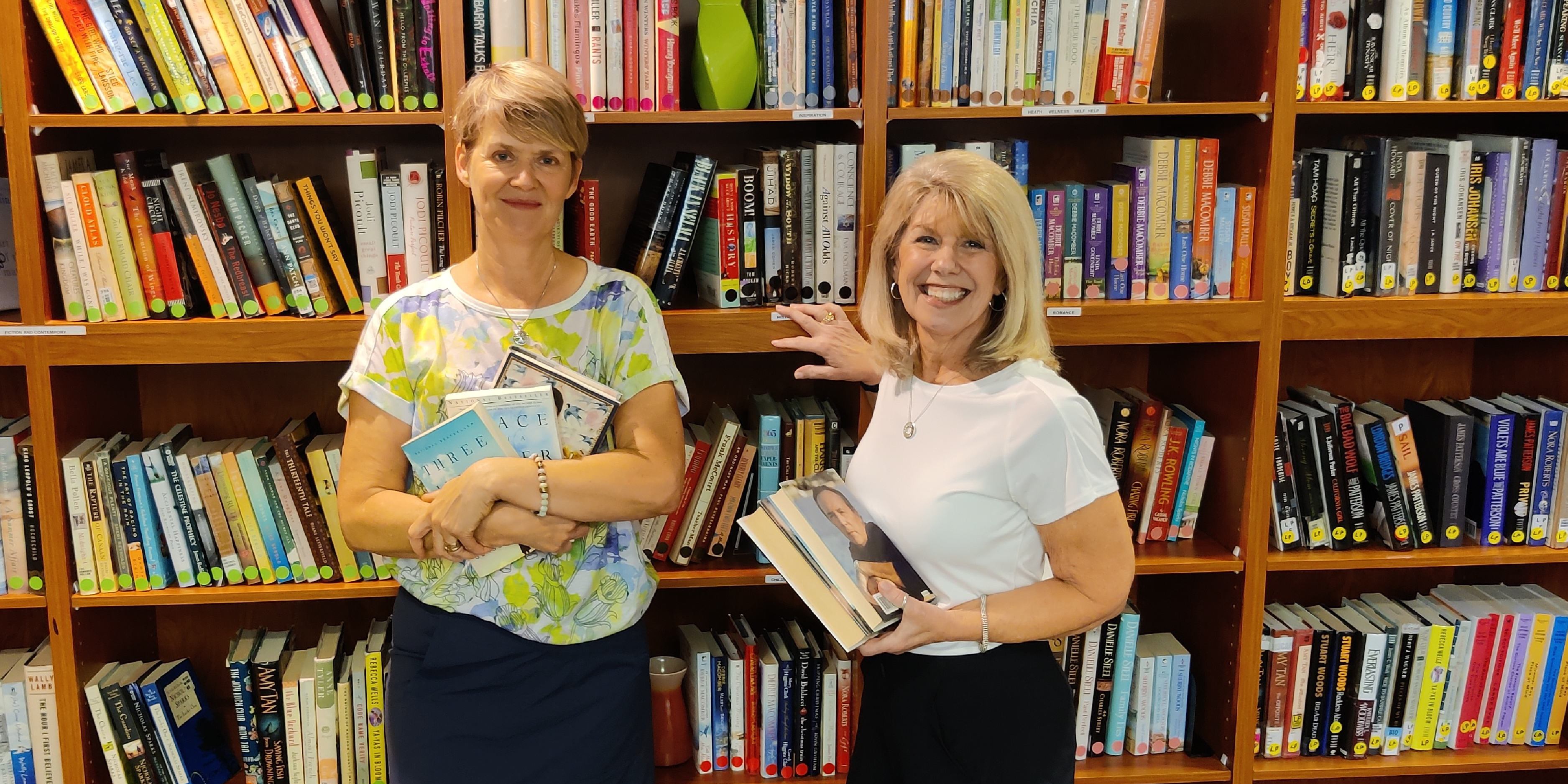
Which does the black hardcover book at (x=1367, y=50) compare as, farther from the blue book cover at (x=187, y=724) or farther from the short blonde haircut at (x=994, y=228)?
the blue book cover at (x=187, y=724)

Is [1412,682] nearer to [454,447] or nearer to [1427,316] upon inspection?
[1427,316]

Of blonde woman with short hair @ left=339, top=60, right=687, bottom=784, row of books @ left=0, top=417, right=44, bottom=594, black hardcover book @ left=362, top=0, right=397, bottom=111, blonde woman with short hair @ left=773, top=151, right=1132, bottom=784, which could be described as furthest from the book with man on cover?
row of books @ left=0, top=417, right=44, bottom=594

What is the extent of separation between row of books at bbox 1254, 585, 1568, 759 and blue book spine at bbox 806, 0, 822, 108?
1361 mm

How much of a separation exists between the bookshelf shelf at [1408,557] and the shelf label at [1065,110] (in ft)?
3.01

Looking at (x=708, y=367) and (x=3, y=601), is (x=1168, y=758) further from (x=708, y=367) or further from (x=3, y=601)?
(x=3, y=601)

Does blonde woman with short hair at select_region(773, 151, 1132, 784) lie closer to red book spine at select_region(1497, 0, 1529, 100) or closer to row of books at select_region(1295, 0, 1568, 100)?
row of books at select_region(1295, 0, 1568, 100)

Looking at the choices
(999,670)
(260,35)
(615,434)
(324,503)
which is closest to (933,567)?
(999,670)

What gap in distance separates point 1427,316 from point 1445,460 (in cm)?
30

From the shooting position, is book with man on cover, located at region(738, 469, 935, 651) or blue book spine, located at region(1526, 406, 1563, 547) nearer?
book with man on cover, located at region(738, 469, 935, 651)

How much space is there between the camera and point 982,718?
1734 mm

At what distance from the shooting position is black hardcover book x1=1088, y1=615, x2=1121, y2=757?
2531 mm

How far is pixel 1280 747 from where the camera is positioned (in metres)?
2.55

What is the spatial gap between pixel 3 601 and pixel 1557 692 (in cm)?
294

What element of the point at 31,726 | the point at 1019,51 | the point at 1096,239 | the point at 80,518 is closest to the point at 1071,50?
the point at 1019,51
